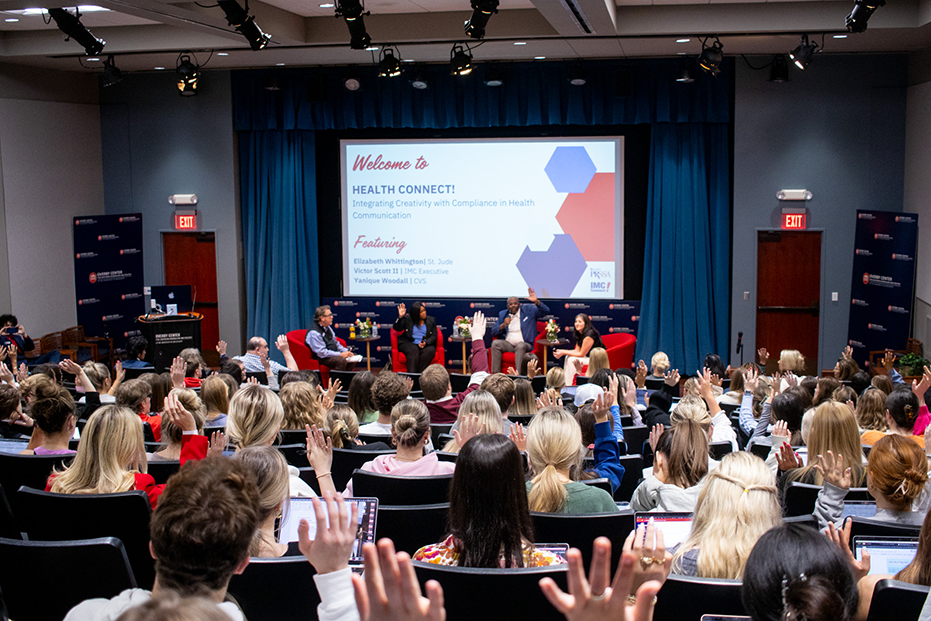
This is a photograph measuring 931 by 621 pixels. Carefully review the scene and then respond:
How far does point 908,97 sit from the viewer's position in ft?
33.1

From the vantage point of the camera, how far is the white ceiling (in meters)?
8.37

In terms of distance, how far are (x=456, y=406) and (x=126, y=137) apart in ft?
28.3

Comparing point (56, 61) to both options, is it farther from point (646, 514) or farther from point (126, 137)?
point (646, 514)

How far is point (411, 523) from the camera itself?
2992mm

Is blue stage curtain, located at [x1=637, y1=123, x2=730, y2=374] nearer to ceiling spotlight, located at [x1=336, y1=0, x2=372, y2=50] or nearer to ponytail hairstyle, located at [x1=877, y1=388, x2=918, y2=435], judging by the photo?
ceiling spotlight, located at [x1=336, y1=0, x2=372, y2=50]

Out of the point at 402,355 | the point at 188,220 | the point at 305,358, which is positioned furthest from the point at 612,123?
the point at 188,220

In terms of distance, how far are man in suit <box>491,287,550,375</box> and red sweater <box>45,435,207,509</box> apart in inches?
268

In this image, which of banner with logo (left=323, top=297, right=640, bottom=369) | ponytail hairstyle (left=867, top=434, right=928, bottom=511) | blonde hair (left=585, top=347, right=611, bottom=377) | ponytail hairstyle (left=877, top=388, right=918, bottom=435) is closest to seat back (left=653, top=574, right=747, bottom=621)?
ponytail hairstyle (left=867, top=434, right=928, bottom=511)

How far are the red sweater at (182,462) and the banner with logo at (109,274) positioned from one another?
27.1 ft

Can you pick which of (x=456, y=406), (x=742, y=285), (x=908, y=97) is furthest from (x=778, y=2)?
(x=456, y=406)

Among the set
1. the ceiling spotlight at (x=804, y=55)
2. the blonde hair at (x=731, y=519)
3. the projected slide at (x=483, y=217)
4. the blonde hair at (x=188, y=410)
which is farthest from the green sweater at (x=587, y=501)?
the projected slide at (x=483, y=217)

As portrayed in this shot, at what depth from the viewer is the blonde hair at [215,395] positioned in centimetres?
518

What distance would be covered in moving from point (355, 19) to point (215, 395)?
12.1ft

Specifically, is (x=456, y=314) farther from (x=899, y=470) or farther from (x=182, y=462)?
(x=899, y=470)
